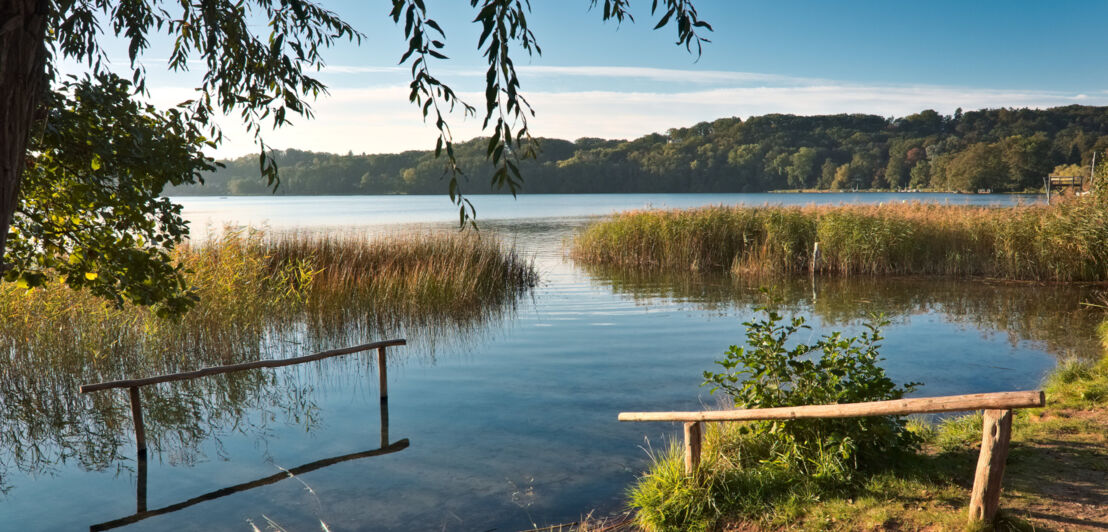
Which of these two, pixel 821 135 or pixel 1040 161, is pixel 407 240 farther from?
pixel 821 135

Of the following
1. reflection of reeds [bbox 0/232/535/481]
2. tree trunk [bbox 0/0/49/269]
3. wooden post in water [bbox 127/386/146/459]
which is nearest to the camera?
tree trunk [bbox 0/0/49/269]

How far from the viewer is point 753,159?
323 ft

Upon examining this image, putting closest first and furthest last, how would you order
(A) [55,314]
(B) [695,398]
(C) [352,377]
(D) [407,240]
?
(B) [695,398]
(A) [55,314]
(C) [352,377]
(D) [407,240]

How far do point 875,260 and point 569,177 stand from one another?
89878mm

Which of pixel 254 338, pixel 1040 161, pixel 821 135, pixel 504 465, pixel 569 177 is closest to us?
pixel 504 465

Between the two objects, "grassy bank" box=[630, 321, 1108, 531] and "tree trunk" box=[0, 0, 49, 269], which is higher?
"tree trunk" box=[0, 0, 49, 269]

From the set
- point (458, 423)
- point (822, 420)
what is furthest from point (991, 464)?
point (458, 423)

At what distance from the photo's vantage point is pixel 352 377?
10.7 meters

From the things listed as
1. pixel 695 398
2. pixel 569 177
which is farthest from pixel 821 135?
pixel 695 398

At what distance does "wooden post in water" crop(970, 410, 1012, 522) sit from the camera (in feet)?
12.8

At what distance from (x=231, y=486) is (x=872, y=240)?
62.0ft

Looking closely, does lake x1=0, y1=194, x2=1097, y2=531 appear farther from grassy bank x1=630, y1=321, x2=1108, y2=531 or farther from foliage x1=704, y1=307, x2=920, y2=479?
grassy bank x1=630, y1=321, x2=1108, y2=531

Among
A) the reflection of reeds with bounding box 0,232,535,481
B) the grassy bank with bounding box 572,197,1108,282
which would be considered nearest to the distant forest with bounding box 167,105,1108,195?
the grassy bank with bounding box 572,197,1108,282

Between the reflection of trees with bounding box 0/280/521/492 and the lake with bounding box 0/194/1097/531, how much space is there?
5 centimetres
